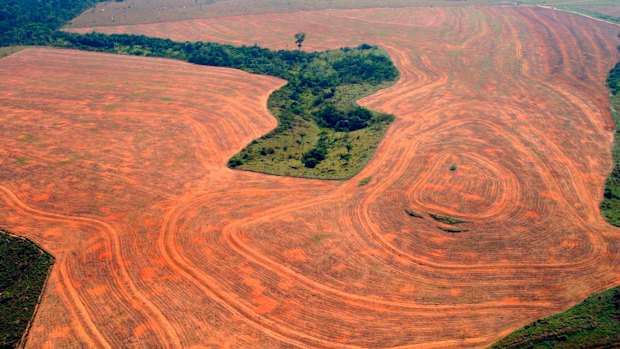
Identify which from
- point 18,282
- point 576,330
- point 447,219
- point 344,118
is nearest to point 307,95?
point 344,118

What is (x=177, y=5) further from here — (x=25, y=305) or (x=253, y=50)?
(x=25, y=305)

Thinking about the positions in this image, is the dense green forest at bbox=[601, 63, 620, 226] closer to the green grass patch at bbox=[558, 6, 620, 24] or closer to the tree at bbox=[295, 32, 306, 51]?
the tree at bbox=[295, 32, 306, 51]

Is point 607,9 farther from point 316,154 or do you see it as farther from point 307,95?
point 316,154

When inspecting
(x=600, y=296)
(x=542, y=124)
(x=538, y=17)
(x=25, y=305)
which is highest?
(x=538, y=17)

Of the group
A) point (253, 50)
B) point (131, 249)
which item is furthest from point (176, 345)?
point (253, 50)

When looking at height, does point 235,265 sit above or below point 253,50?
below

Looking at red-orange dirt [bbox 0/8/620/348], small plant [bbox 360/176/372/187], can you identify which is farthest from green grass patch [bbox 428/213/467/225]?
small plant [bbox 360/176/372/187]

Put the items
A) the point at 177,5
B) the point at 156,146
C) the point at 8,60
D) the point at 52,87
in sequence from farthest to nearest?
the point at 177,5, the point at 8,60, the point at 52,87, the point at 156,146
